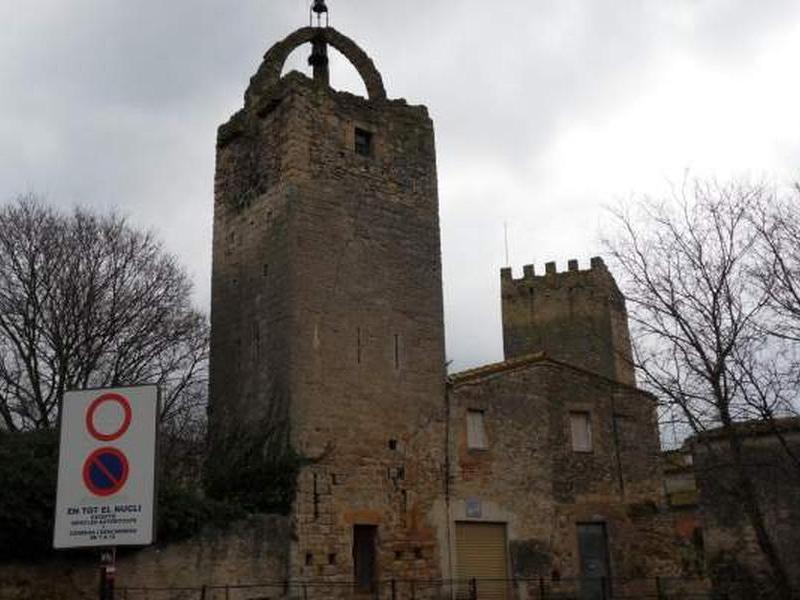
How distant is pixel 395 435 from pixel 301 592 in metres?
3.90

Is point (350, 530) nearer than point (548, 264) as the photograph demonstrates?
Yes

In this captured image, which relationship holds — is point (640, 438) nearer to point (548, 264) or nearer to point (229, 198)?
point (229, 198)

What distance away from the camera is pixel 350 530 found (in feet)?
58.4

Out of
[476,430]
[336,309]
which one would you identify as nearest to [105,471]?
[336,309]

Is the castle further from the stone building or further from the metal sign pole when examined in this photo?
the metal sign pole

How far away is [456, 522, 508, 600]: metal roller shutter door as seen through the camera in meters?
19.3

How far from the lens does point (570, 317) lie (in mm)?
42156

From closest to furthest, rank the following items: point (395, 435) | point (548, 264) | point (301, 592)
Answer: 1. point (301, 592)
2. point (395, 435)
3. point (548, 264)

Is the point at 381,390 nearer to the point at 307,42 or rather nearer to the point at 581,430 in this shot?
the point at 581,430

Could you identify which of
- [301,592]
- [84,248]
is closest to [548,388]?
[301,592]

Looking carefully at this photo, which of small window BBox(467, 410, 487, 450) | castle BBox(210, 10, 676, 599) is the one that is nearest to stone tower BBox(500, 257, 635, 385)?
castle BBox(210, 10, 676, 599)

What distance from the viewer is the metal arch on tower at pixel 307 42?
21828 mm

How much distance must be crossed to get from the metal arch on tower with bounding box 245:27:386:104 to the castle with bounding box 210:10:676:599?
0.05 metres

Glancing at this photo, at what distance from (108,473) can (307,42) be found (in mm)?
17162
